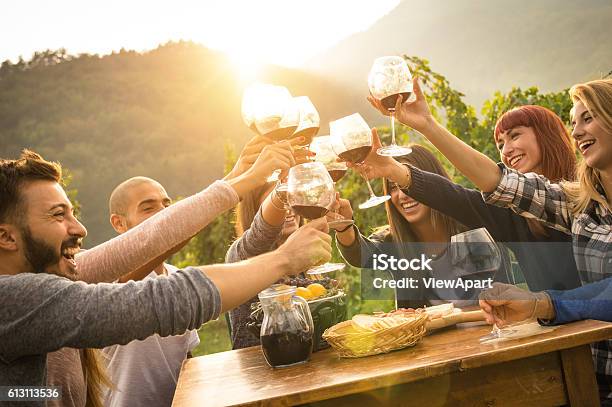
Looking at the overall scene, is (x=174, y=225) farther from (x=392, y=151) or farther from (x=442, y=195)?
(x=442, y=195)

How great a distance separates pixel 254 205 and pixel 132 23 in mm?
8014

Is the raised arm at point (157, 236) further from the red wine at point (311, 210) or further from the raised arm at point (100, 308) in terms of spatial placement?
the raised arm at point (100, 308)

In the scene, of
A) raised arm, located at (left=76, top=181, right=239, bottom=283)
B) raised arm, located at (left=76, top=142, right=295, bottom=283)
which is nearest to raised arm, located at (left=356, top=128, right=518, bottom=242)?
raised arm, located at (left=76, top=142, right=295, bottom=283)

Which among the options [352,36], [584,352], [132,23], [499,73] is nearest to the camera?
[584,352]

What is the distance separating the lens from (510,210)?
102 inches

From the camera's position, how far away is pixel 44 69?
471 inches

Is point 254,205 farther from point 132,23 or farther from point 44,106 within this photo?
point 44,106

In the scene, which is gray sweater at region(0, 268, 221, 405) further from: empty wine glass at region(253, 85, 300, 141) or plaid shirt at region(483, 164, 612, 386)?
plaid shirt at region(483, 164, 612, 386)

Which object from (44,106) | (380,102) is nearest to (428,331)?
(380,102)

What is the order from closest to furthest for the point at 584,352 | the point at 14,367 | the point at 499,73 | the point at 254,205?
1. the point at 14,367
2. the point at 584,352
3. the point at 254,205
4. the point at 499,73

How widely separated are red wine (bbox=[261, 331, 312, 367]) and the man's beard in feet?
2.13

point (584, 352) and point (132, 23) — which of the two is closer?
point (584, 352)

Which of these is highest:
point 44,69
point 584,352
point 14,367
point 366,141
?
point 44,69

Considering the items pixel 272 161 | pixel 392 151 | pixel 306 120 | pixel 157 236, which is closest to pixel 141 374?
pixel 157 236
